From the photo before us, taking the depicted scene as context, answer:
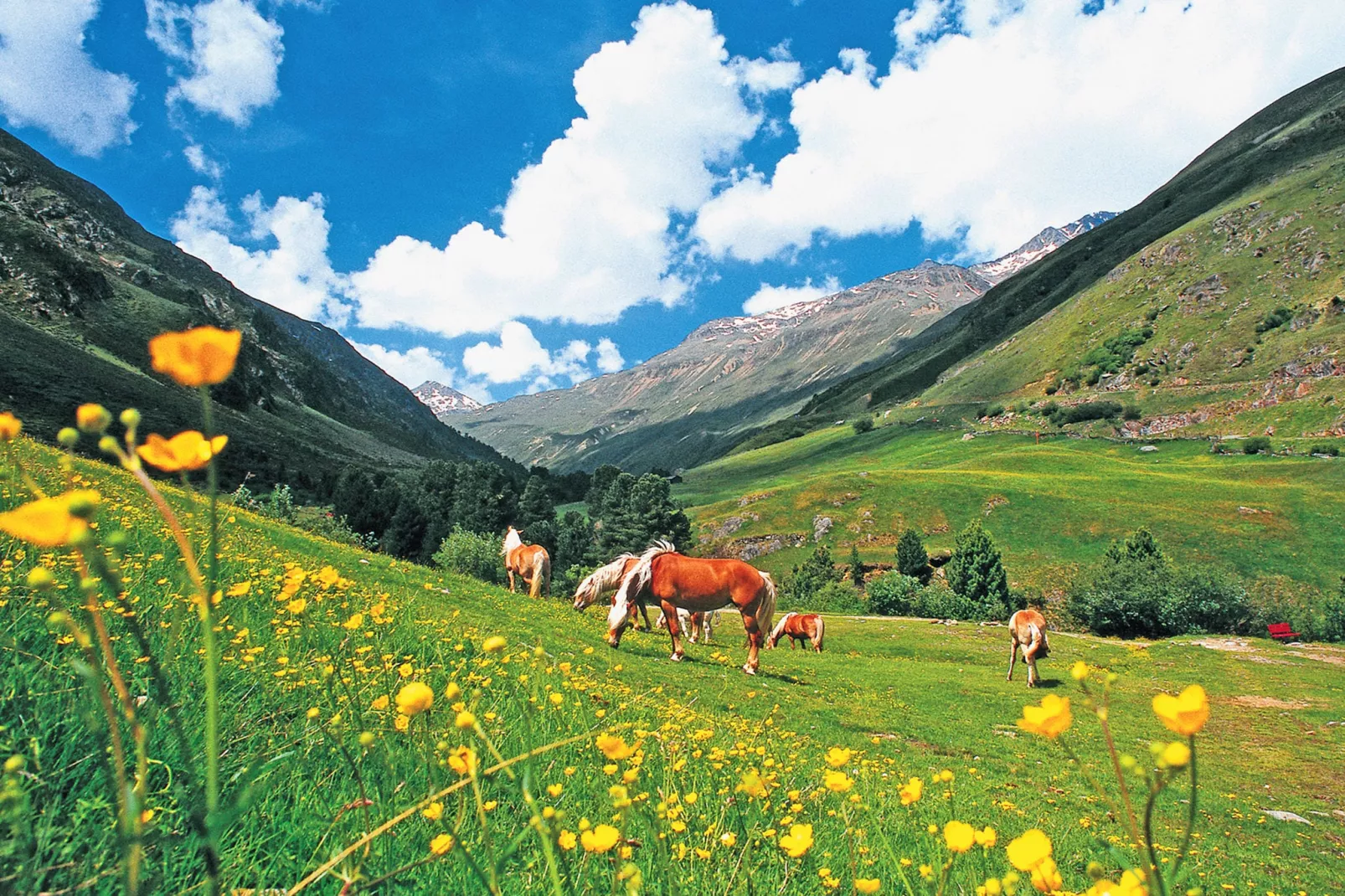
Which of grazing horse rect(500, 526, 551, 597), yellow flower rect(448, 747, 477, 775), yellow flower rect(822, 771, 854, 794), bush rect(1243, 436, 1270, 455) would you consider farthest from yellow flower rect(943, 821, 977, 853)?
bush rect(1243, 436, 1270, 455)

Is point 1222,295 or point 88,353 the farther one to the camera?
point 1222,295

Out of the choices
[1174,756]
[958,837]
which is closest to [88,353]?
[958,837]

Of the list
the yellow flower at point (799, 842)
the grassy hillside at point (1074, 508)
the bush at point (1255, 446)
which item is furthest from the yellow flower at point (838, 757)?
the bush at point (1255, 446)

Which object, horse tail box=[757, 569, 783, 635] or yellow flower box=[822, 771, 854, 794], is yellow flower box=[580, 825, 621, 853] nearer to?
yellow flower box=[822, 771, 854, 794]

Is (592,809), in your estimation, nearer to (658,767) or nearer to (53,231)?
(658,767)

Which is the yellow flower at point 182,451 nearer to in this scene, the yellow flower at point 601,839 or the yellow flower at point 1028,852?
the yellow flower at point 601,839

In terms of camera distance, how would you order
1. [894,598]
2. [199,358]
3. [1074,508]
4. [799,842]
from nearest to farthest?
[199,358], [799,842], [894,598], [1074,508]

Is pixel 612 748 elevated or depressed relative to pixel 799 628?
elevated

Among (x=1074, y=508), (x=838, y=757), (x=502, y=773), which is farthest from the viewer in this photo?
(x=1074, y=508)

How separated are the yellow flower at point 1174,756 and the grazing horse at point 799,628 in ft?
107

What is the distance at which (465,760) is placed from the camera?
2.30 metres

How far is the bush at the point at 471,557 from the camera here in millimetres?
48312

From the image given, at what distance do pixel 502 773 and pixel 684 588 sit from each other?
12648 millimetres

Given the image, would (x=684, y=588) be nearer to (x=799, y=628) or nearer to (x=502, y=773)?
(x=502, y=773)
